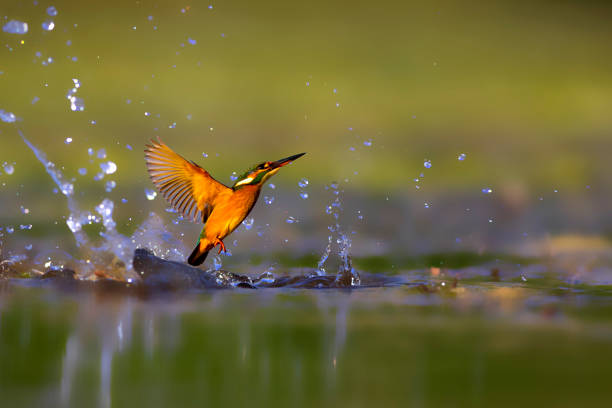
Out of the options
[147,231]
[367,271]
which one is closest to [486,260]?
[367,271]

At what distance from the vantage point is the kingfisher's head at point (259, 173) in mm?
4320

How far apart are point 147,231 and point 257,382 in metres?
3.31

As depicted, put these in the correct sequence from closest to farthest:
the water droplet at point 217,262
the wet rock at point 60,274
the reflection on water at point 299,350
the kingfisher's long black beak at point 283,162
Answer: the reflection on water at point 299,350, the kingfisher's long black beak at point 283,162, the wet rock at point 60,274, the water droplet at point 217,262

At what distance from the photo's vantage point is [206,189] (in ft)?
14.6

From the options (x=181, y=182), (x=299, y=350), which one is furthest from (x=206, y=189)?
(x=299, y=350)

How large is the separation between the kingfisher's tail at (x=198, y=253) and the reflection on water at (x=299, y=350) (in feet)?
1.51

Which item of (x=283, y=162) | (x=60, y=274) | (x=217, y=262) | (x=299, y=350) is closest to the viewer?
(x=299, y=350)

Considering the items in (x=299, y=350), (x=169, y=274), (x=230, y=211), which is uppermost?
(x=230, y=211)

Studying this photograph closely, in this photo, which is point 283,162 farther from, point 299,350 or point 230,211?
point 299,350

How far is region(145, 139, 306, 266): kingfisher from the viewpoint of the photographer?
435 centimetres

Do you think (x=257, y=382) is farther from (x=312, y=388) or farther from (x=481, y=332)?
(x=481, y=332)

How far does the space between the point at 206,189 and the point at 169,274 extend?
580 millimetres

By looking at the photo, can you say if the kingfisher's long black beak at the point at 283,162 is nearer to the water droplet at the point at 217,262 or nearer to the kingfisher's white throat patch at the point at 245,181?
the kingfisher's white throat patch at the point at 245,181

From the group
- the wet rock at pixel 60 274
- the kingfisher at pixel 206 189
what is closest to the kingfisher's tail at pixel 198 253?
the kingfisher at pixel 206 189
